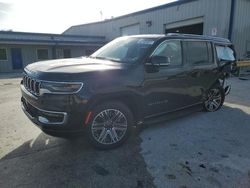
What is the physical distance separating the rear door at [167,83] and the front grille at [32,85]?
174 centimetres

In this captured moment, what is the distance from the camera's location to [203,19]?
15492 millimetres

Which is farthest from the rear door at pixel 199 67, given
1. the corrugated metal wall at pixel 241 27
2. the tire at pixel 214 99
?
the corrugated metal wall at pixel 241 27

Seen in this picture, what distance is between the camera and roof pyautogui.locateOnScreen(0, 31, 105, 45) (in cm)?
2069

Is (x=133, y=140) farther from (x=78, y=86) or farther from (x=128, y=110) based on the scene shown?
(x=78, y=86)

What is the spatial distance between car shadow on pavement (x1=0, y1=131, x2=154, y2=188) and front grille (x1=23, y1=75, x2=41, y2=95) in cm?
102

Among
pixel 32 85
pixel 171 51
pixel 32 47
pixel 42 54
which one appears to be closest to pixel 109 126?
pixel 32 85

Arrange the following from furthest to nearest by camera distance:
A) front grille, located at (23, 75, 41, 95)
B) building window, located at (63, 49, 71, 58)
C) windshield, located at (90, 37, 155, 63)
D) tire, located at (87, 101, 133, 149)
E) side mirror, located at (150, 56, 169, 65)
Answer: building window, located at (63, 49, 71, 58), windshield, located at (90, 37, 155, 63), side mirror, located at (150, 56, 169, 65), tire, located at (87, 101, 133, 149), front grille, located at (23, 75, 41, 95)

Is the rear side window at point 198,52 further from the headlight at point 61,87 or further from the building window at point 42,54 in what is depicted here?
the building window at point 42,54

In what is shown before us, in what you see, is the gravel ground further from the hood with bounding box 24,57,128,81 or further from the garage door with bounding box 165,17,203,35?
the garage door with bounding box 165,17,203,35

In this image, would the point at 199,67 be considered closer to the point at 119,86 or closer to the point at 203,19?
the point at 119,86

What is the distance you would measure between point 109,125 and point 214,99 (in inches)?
138

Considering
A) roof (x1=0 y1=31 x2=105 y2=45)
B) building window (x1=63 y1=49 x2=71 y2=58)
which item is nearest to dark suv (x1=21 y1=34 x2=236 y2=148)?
roof (x1=0 y1=31 x2=105 y2=45)

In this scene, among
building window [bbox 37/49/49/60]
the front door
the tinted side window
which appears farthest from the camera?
Result: building window [bbox 37/49/49/60]

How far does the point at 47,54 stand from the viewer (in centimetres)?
2372
